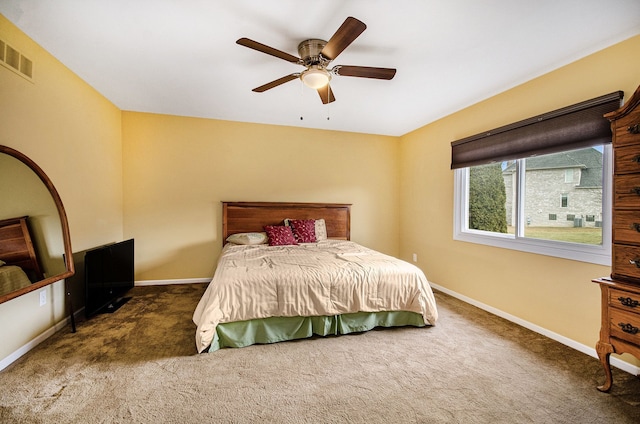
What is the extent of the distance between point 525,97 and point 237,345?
362cm

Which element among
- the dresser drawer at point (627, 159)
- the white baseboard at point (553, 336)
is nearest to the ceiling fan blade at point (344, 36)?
the dresser drawer at point (627, 159)

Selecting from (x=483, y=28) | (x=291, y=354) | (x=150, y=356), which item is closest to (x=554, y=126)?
(x=483, y=28)

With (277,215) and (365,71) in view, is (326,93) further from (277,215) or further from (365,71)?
(277,215)

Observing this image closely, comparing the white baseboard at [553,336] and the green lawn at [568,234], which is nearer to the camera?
the white baseboard at [553,336]

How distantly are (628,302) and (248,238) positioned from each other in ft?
11.6

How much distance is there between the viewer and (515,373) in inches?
75.2

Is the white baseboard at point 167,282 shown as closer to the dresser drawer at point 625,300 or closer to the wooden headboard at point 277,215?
the wooden headboard at point 277,215

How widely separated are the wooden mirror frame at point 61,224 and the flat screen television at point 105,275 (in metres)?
0.14

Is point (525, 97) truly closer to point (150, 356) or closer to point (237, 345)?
point (237, 345)

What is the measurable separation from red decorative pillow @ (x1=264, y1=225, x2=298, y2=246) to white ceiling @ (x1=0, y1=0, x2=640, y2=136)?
175 cm

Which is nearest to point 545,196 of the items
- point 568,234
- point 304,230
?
point 568,234

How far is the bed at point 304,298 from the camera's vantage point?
2160mm

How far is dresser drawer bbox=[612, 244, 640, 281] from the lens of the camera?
1574mm

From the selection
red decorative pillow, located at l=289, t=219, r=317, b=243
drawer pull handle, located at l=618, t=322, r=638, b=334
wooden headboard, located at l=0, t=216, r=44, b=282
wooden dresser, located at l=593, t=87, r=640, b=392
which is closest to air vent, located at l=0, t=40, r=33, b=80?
wooden headboard, located at l=0, t=216, r=44, b=282
